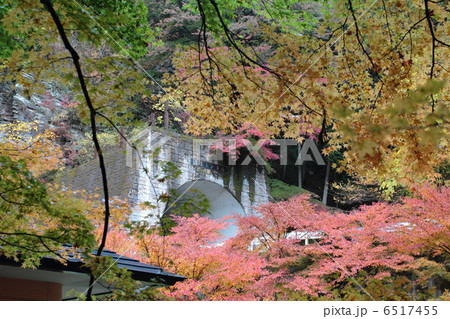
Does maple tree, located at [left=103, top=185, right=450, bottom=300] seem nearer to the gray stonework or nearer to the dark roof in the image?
the dark roof

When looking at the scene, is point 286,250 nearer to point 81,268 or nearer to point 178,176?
point 178,176

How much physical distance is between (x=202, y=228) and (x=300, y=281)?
1894mm

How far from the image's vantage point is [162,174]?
35.4 feet

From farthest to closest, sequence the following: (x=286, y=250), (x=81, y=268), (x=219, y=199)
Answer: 1. (x=219, y=199)
2. (x=286, y=250)
3. (x=81, y=268)

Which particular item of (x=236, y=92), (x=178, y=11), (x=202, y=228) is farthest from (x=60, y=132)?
(x=236, y=92)

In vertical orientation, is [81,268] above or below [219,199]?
below

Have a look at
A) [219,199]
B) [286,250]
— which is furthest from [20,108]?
[286,250]

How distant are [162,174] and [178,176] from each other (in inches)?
27.6

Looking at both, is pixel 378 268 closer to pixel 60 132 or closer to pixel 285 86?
pixel 285 86

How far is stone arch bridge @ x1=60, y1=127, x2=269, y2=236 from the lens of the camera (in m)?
10.4

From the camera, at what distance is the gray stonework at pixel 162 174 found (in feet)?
34.0

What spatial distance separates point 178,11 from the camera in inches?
608

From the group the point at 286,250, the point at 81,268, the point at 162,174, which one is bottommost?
the point at 81,268

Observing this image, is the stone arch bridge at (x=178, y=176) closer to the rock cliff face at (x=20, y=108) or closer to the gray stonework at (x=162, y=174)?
the gray stonework at (x=162, y=174)
